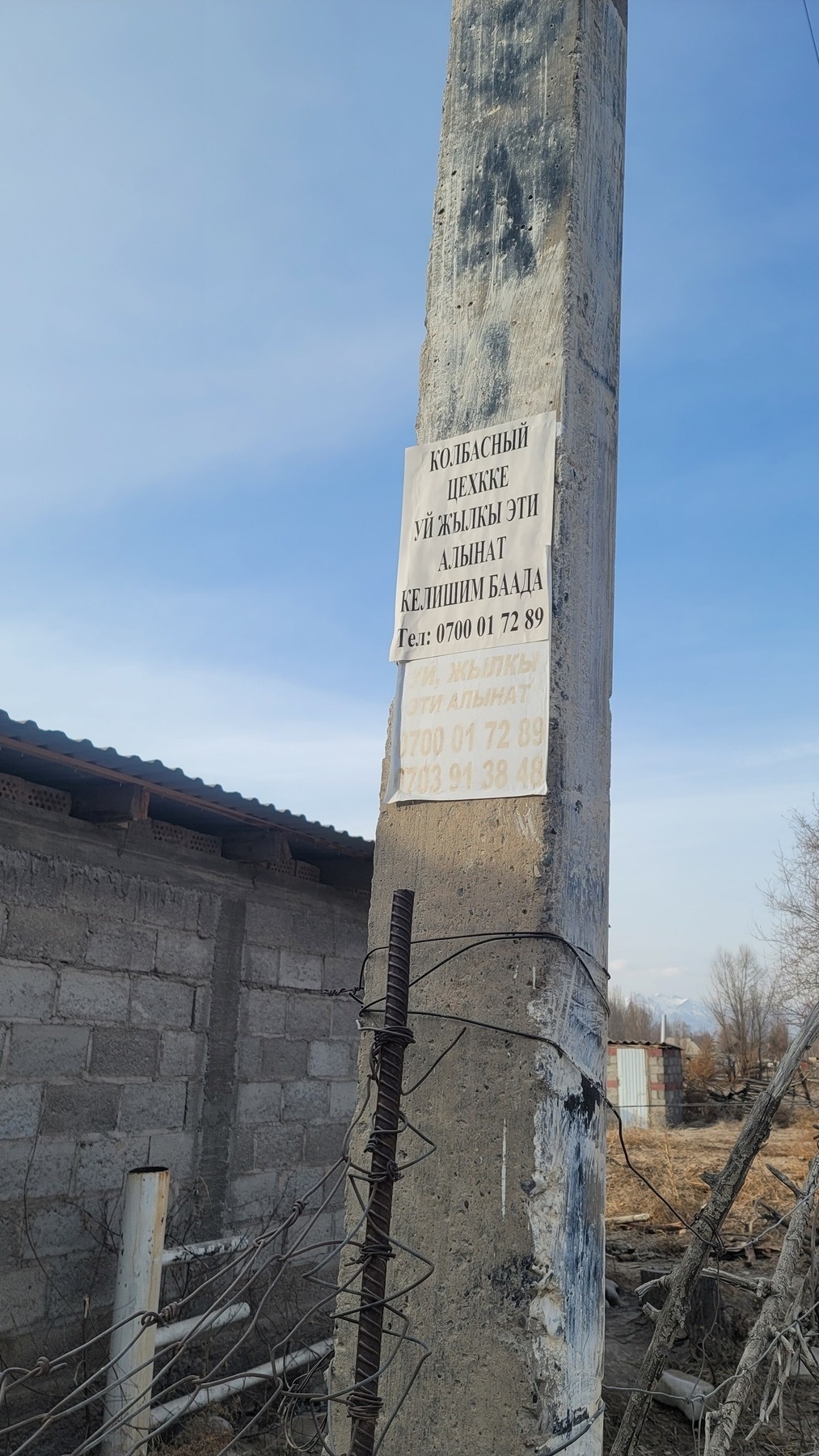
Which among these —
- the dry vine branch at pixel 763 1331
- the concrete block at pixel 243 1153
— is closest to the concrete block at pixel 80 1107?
the concrete block at pixel 243 1153

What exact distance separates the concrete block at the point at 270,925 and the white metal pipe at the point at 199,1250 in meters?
1.58

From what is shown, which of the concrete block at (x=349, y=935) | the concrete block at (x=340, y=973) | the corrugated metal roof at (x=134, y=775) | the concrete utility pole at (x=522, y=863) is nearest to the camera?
the concrete utility pole at (x=522, y=863)

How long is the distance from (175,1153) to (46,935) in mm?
1393

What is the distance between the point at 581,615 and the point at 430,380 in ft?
2.43

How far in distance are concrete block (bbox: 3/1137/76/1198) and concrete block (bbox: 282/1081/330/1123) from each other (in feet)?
5.20

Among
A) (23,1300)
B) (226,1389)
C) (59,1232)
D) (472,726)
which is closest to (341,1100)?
(226,1389)

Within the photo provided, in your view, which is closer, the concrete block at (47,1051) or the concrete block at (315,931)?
the concrete block at (47,1051)

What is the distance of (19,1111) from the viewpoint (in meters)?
4.66

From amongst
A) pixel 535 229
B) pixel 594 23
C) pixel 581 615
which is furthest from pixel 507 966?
pixel 594 23

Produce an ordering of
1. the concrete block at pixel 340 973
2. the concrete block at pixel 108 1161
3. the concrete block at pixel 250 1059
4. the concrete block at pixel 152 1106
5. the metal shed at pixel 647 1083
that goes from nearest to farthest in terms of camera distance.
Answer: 1. the concrete block at pixel 108 1161
2. the concrete block at pixel 152 1106
3. the concrete block at pixel 250 1059
4. the concrete block at pixel 340 973
5. the metal shed at pixel 647 1083

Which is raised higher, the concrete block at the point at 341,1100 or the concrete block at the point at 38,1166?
the concrete block at the point at 341,1100

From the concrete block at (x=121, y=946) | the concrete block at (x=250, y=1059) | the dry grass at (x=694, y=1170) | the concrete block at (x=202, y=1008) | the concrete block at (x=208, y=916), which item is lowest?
the dry grass at (x=694, y=1170)

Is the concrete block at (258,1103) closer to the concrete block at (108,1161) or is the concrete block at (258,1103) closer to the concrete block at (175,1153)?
the concrete block at (175,1153)

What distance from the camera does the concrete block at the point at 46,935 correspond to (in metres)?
4.77
